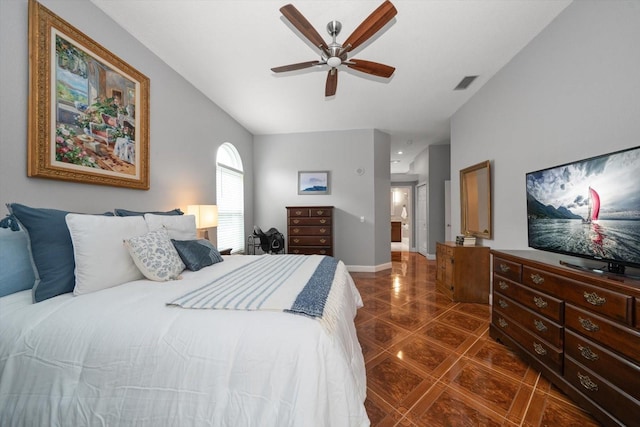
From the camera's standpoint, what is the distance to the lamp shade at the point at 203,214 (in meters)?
2.80

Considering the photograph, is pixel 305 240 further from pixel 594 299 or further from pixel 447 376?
pixel 594 299

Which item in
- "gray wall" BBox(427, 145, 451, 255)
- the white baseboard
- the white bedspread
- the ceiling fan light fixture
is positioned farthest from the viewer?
"gray wall" BBox(427, 145, 451, 255)

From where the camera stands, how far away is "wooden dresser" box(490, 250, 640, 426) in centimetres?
116

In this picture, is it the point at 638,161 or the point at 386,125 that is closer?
the point at 638,161

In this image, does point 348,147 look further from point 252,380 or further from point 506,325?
point 252,380

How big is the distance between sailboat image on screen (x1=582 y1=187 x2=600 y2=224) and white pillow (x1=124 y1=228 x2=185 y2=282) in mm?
2839

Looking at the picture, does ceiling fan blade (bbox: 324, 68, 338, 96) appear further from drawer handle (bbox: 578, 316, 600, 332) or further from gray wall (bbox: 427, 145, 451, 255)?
gray wall (bbox: 427, 145, 451, 255)

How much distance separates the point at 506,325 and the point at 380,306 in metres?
1.32

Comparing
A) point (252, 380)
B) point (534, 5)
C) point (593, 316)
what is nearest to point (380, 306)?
point (593, 316)

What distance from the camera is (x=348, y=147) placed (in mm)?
4938

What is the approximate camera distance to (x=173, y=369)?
3.01 feet

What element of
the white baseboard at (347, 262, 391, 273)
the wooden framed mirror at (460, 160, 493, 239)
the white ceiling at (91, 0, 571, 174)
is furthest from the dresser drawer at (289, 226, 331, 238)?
the wooden framed mirror at (460, 160, 493, 239)

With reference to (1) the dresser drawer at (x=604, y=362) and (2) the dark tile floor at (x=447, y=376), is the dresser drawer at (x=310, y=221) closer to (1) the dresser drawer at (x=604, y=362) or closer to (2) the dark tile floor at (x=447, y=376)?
(2) the dark tile floor at (x=447, y=376)

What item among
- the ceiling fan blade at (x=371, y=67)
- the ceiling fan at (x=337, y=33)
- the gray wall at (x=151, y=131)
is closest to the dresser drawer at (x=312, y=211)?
the gray wall at (x=151, y=131)
